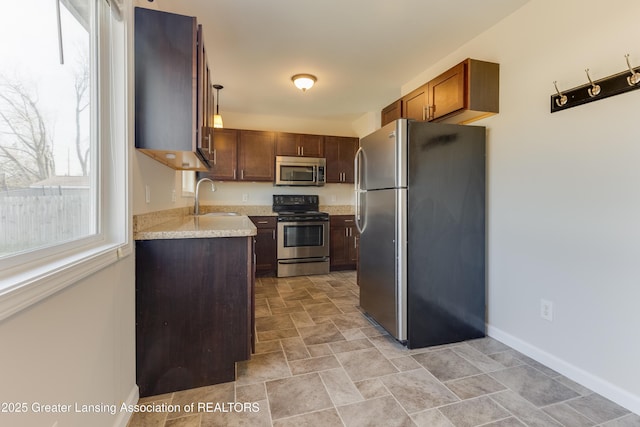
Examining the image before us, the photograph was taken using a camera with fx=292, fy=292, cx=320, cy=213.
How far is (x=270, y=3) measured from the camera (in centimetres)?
210

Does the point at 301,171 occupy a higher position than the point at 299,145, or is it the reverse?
the point at 299,145

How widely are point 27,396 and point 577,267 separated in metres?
2.62

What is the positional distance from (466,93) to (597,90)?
0.79 meters

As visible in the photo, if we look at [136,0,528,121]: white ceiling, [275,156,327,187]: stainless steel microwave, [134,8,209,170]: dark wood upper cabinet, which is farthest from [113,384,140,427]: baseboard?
[275,156,327,187]: stainless steel microwave

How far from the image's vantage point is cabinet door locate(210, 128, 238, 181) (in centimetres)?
438

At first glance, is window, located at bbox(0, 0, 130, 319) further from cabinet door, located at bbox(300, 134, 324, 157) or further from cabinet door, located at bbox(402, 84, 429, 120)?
cabinet door, located at bbox(300, 134, 324, 157)

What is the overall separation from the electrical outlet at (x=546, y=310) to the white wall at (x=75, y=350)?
259 centimetres

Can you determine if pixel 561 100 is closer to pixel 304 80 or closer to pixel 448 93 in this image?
pixel 448 93

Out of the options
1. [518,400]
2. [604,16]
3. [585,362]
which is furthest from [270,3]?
[585,362]

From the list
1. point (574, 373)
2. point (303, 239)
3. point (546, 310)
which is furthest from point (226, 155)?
point (574, 373)

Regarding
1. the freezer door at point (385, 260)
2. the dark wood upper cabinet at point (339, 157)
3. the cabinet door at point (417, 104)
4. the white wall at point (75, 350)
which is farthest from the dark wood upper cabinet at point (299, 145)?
the white wall at point (75, 350)

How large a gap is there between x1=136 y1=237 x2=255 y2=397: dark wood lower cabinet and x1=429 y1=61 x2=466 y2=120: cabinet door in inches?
76.9

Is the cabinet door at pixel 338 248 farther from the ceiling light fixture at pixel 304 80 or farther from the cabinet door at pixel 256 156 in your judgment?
the ceiling light fixture at pixel 304 80

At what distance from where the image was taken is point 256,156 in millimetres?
4539
